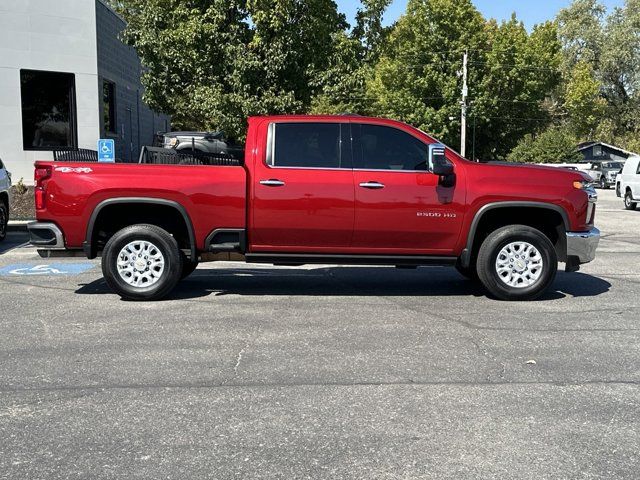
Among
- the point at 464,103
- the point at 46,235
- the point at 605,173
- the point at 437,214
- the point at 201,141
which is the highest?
the point at 464,103

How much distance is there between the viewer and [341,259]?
742 cm

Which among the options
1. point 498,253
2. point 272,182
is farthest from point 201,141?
point 498,253

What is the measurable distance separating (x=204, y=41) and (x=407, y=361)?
14.6 metres

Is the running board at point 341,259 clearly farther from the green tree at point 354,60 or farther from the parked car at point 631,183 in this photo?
the parked car at point 631,183

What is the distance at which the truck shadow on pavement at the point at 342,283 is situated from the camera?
26.5ft

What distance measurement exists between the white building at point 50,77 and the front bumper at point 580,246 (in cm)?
1570

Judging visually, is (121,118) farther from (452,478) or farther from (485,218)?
(452,478)

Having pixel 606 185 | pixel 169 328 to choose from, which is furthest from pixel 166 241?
pixel 606 185

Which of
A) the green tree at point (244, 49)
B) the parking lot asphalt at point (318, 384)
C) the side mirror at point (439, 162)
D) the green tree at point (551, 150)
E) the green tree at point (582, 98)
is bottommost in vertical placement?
the parking lot asphalt at point (318, 384)

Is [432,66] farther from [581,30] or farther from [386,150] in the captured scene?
[386,150]

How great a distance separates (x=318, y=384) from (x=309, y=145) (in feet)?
11.3

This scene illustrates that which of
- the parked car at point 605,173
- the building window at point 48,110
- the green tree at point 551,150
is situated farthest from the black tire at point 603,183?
the building window at point 48,110

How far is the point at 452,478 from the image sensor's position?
11.0ft

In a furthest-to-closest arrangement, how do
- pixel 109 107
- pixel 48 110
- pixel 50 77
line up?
pixel 109 107
pixel 48 110
pixel 50 77
